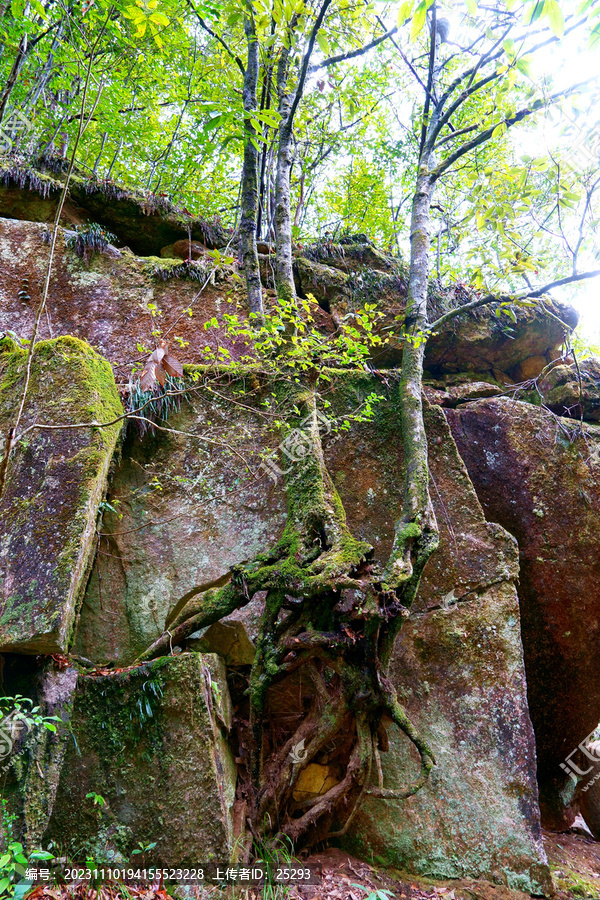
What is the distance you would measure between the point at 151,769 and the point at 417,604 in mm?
2622

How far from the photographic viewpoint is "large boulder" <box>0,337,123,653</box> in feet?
11.8

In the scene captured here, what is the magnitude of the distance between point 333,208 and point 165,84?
495cm

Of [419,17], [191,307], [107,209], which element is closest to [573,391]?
[419,17]

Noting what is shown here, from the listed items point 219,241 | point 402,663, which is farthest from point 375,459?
point 219,241

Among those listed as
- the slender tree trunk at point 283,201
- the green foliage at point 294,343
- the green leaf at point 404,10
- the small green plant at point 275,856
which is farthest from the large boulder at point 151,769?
the green leaf at point 404,10

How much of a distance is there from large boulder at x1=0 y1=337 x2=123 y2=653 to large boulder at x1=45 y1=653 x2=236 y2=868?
680 millimetres

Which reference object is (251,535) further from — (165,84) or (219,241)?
(165,84)

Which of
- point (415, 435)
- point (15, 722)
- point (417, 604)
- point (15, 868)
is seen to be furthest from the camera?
point (415, 435)

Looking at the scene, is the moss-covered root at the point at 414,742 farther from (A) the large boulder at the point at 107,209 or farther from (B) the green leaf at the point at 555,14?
(A) the large boulder at the point at 107,209

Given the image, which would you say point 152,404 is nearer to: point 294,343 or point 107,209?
point 294,343

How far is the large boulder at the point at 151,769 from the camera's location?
3463mm

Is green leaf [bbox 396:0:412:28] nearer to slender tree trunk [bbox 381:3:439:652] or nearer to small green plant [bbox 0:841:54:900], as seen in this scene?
slender tree trunk [bbox 381:3:439:652]

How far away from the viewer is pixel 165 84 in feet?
36.0

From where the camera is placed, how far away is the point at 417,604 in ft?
15.6
